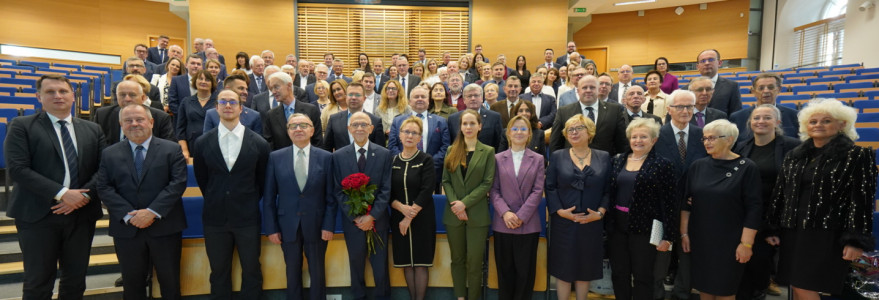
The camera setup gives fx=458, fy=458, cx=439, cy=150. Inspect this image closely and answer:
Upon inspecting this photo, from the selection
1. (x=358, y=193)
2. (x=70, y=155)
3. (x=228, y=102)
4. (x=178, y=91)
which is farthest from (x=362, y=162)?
(x=178, y=91)

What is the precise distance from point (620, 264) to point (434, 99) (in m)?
2.20

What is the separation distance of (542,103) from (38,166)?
4.00m

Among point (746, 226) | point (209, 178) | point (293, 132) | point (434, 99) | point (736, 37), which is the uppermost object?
point (736, 37)

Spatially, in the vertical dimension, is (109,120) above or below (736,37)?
below

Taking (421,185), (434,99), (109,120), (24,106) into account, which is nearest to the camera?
(421,185)

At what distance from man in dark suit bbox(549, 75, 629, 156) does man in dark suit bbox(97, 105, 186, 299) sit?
2646 millimetres

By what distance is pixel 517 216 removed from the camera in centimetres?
Answer: 282

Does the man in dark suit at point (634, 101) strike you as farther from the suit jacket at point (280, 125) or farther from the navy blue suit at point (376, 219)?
the suit jacket at point (280, 125)

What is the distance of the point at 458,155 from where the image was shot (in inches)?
118

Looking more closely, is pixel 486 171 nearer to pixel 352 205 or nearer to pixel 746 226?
pixel 352 205

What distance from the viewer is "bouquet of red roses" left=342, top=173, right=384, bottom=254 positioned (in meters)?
2.78

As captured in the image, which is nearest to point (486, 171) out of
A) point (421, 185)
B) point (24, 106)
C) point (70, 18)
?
point (421, 185)

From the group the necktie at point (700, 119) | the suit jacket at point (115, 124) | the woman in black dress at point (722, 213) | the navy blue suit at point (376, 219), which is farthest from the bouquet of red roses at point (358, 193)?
the necktie at point (700, 119)

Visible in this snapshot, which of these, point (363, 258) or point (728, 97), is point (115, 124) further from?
point (728, 97)
